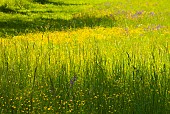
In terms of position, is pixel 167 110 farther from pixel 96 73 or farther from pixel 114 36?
pixel 114 36

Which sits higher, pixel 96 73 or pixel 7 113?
pixel 96 73

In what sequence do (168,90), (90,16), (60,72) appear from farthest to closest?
(90,16) → (60,72) → (168,90)

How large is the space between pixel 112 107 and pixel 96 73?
102cm

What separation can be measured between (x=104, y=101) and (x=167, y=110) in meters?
1.07

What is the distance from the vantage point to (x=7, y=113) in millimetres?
6605

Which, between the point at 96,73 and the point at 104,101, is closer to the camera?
the point at 104,101

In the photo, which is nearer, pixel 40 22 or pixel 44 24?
pixel 44 24

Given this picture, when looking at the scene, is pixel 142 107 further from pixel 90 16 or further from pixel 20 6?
pixel 20 6

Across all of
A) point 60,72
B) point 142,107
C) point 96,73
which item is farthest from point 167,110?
point 60,72

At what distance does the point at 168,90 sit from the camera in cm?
738

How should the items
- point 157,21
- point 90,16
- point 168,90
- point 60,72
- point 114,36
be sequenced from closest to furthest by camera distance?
point 168,90, point 60,72, point 114,36, point 157,21, point 90,16

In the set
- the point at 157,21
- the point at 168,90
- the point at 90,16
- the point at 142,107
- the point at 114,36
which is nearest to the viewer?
the point at 142,107

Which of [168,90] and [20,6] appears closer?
[168,90]

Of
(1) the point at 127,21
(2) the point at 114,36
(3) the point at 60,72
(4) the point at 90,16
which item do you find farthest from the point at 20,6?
(3) the point at 60,72
